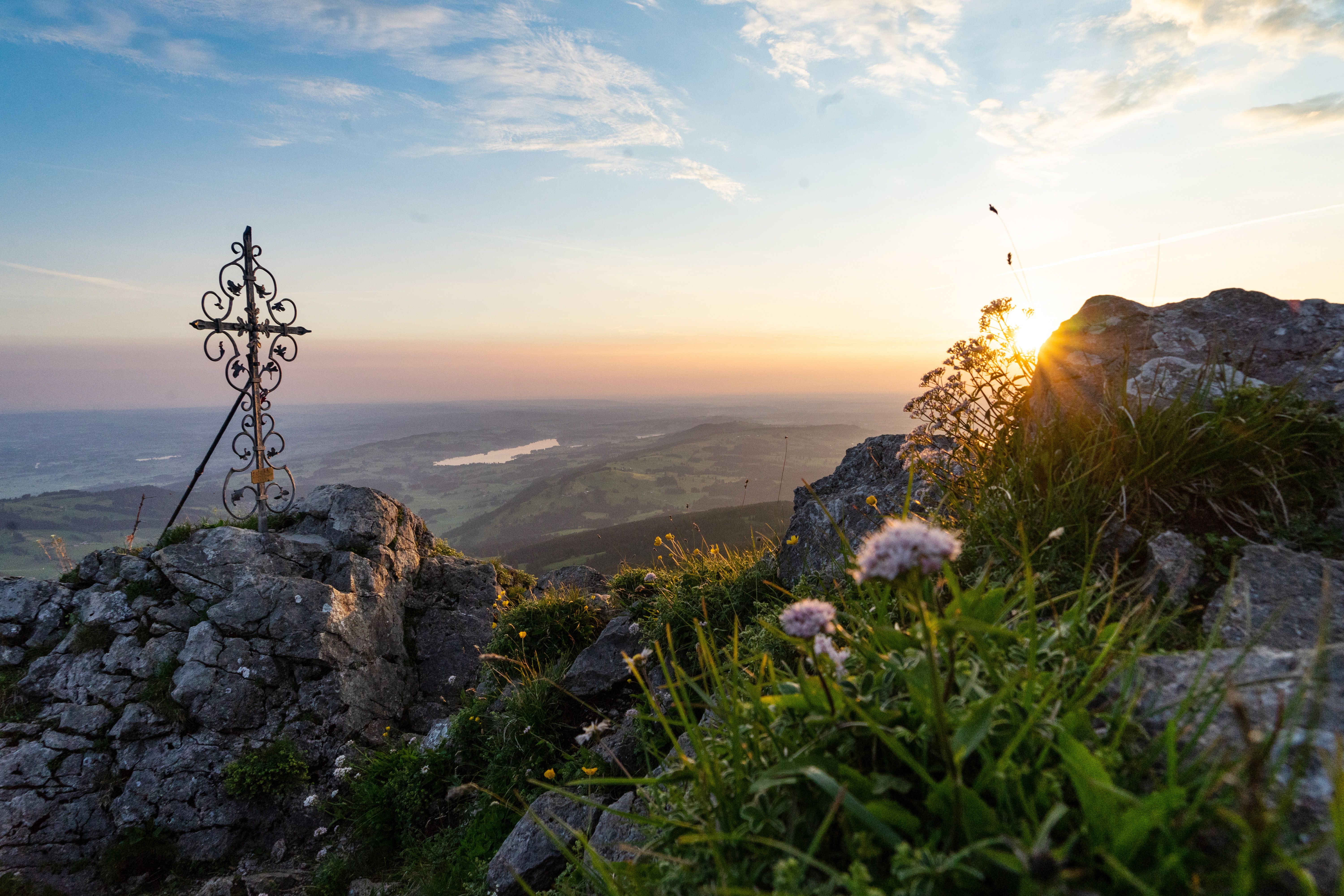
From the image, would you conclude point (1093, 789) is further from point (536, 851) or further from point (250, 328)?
point (250, 328)

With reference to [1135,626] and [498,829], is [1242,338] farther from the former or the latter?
[498,829]

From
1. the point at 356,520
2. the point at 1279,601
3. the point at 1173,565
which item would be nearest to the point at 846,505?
the point at 1173,565

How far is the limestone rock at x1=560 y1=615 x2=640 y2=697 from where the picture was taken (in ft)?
19.5

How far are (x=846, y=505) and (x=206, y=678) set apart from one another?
26.4 ft

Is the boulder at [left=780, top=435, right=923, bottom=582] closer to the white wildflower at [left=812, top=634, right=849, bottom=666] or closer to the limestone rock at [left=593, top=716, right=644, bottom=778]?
the limestone rock at [left=593, top=716, right=644, bottom=778]

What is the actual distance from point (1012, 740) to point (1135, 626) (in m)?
1.27

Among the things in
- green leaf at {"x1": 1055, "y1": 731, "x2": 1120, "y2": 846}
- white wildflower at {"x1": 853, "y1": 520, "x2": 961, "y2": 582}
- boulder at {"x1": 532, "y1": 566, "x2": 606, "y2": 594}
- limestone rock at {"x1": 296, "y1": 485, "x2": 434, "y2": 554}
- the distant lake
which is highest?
white wildflower at {"x1": 853, "y1": 520, "x2": 961, "y2": 582}

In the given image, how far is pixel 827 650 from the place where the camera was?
2.16 metres

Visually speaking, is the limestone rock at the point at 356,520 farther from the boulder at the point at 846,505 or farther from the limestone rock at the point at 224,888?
the boulder at the point at 846,505

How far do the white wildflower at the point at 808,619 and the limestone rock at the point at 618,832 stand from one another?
1.91 m

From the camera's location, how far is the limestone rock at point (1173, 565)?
A: 299 centimetres

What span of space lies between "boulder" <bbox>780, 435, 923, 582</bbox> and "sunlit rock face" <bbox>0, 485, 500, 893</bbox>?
557cm

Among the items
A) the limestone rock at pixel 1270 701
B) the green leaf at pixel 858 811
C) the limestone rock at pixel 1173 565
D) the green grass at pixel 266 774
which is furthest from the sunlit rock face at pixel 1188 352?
the green grass at pixel 266 774

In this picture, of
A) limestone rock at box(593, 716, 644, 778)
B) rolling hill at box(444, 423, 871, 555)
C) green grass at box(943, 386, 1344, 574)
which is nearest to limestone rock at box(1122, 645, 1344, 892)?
green grass at box(943, 386, 1344, 574)
